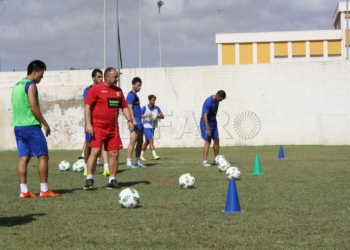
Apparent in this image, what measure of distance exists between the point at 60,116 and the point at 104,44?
154 inches

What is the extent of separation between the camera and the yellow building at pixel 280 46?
6091cm

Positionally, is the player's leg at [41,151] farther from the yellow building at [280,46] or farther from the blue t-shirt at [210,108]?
the yellow building at [280,46]

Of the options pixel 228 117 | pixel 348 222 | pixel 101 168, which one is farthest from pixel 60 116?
pixel 348 222

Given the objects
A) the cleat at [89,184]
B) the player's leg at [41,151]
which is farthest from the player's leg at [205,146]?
the player's leg at [41,151]

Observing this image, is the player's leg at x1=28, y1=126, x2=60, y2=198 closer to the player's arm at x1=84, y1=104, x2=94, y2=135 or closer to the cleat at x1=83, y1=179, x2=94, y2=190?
the cleat at x1=83, y1=179, x2=94, y2=190

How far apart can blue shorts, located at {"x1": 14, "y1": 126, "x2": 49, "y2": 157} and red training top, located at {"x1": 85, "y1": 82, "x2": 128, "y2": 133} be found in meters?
1.24

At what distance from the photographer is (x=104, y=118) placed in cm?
982

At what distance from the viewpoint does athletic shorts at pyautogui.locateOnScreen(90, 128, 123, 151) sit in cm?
977

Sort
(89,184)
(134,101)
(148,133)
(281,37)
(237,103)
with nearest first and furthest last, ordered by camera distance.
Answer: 1. (89,184)
2. (134,101)
3. (148,133)
4. (237,103)
5. (281,37)

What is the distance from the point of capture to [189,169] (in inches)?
539

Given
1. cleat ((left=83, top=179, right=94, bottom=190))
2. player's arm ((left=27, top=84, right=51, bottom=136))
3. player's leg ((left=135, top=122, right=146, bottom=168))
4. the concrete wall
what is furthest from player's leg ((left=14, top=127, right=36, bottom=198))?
the concrete wall

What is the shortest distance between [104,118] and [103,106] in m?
0.20

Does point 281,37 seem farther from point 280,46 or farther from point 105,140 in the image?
point 105,140

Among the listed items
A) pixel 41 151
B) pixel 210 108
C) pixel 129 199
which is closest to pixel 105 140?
pixel 41 151
